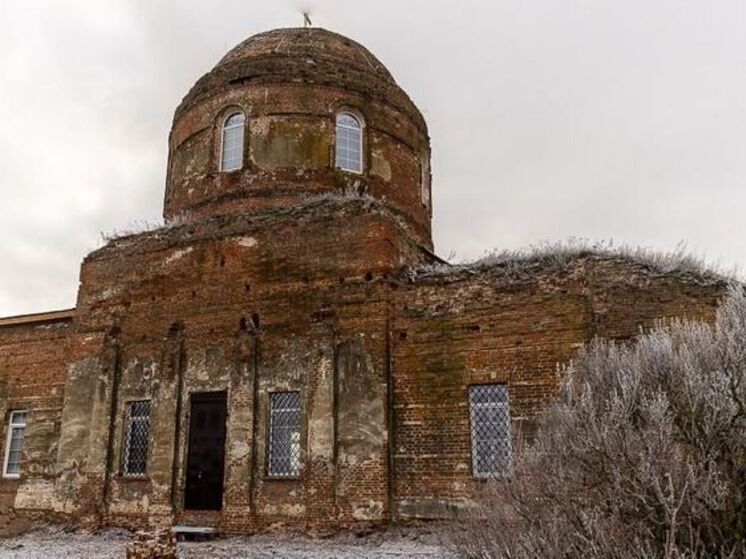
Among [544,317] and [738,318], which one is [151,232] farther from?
[738,318]

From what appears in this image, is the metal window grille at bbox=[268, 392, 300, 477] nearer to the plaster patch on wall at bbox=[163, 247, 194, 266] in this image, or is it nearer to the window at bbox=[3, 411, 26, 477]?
the plaster patch on wall at bbox=[163, 247, 194, 266]

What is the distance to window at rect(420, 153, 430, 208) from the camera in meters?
19.0

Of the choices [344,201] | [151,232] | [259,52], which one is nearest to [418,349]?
[344,201]

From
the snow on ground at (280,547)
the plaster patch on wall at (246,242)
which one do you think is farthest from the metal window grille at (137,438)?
the plaster patch on wall at (246,242)

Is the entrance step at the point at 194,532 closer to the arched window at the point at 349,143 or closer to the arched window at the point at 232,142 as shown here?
the arched window at the point at 232,142

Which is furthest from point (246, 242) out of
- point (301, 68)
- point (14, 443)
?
point (14, 443)

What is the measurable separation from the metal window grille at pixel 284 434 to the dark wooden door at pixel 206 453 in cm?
105

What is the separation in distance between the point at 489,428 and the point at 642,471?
5856 millimetres

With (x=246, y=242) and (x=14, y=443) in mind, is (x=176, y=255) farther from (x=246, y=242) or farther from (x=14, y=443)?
(x=14, y=443)

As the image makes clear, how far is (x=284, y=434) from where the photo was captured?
13383 millimetres

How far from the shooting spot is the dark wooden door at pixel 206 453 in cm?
Result: 1353

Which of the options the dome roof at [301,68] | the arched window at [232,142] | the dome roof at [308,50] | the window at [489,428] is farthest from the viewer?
the dome roof at [308,50]

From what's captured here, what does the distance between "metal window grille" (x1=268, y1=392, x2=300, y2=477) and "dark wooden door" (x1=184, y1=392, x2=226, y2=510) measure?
1.05 m

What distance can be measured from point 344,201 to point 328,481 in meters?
5.41
